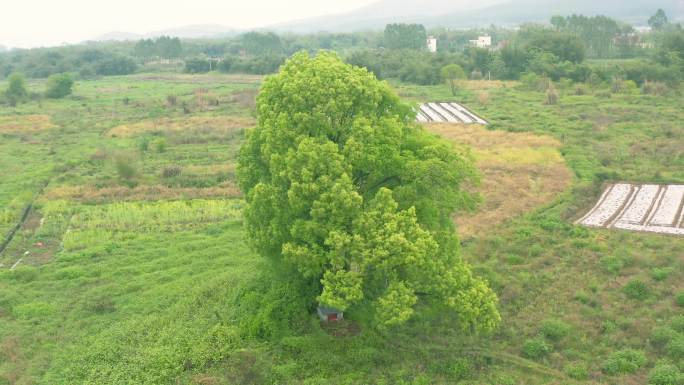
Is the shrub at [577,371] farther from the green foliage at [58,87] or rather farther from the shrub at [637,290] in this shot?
the green foliage at [58,87]

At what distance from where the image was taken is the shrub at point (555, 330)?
669 inches

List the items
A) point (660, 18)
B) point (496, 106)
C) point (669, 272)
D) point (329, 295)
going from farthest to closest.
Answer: point (660, 18), point (496, 106), point (669, 272), point (329, 295)

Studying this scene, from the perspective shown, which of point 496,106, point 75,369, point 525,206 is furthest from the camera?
point 496,106

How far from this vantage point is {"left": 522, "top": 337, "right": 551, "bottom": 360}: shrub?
16244mm

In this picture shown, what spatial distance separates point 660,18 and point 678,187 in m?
137

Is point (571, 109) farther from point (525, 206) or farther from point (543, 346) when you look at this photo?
point (543, 346)

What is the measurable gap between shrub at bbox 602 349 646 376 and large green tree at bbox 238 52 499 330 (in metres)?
3.14

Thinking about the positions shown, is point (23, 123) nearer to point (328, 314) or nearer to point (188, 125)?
point (188, 125)

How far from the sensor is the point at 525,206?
28000 mm

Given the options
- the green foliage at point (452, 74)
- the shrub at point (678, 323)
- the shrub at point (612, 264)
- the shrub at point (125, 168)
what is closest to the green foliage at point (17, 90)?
the shrub at point (125, 168)

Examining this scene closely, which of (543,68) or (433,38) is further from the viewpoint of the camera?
(433,38)

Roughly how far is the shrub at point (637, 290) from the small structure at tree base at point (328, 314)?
975 cm

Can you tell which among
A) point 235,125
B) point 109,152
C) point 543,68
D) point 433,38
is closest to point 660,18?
point 433,38

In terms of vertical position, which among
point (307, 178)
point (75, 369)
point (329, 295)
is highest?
point (307, 178)
